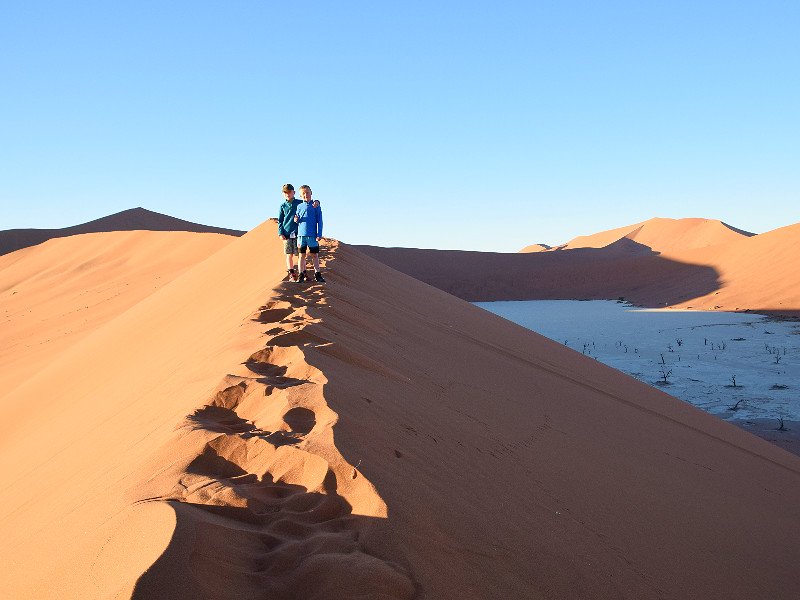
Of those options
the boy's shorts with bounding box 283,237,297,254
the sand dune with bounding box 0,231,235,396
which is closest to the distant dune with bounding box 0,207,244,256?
the sand dune with bounding box 0,231,235,396

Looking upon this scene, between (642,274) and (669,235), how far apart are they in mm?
81640

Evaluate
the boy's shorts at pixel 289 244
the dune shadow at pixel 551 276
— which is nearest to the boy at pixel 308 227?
the boy's shorts at pixel 289 244

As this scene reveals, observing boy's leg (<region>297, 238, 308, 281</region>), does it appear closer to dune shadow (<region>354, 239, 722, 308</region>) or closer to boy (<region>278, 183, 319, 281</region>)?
boy (<region>278, 183, 319, 281</region>)

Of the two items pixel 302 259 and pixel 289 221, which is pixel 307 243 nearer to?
pixel 302 259

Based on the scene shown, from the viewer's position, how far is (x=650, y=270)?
41.9m

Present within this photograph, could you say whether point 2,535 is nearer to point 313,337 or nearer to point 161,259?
point 313,337

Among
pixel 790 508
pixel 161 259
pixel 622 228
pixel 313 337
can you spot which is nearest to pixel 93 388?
pixel 313 337

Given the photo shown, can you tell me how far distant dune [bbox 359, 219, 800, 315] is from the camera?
27.6 metres

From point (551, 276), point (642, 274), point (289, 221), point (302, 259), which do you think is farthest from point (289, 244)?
point (551, 276)

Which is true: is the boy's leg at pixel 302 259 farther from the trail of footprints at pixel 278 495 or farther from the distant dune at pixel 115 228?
the distant dune at pixel 115 228

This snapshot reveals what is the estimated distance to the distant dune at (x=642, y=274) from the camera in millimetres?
27578

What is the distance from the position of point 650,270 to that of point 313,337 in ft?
135

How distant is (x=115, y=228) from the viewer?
50031 mm

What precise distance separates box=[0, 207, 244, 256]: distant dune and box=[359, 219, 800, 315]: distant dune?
571 inches
